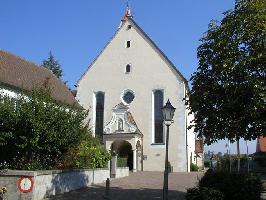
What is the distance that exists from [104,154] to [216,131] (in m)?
12.9

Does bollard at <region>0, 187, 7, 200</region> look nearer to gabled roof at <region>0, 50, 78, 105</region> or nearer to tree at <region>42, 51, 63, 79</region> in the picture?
gabled roof at <region>0, 50, 78, 105</region>

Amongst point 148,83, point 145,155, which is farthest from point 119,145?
point 148,83

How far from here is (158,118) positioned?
46125mm

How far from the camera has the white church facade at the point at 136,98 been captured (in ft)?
148

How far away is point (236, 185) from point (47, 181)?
26.2 ft

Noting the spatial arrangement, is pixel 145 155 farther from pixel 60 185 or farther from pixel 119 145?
pixel 60 185

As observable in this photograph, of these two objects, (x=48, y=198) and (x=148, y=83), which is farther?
(x=148, y=83)

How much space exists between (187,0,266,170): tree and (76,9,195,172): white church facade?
2662 cm

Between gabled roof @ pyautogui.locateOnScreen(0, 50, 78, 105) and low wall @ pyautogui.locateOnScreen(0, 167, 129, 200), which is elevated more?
gabled roof @ pyautogui.locateOnScreen(0, 50, 78, 105)

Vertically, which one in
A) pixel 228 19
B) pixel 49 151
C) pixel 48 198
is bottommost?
pixel 48 198

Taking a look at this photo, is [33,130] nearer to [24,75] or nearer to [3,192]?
[3,192]

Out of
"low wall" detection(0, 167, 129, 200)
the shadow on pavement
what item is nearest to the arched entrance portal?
"low wall" detection(0, 167, 129, 200)

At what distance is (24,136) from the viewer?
19.4 meters

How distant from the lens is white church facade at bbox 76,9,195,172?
45.1m
